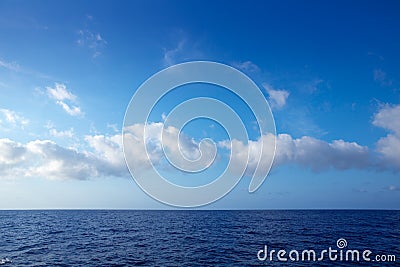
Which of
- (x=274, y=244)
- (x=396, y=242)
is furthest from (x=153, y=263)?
(x=396, y=242)

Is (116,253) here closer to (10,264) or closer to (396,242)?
(10,264)

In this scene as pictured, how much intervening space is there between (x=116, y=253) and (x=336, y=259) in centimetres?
2654

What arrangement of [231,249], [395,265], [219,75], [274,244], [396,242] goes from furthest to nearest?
1. [396,242]
2. [274,244]
3. [231,249]
4. [395,265]
5. [219,75]

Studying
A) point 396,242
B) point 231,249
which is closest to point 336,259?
point 231,249

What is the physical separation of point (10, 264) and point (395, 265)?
1606 inches

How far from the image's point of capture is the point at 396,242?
42.5m

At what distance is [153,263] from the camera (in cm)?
2897

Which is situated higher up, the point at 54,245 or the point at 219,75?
the point at 219,75

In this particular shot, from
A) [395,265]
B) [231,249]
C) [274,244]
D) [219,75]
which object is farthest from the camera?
[274,244]

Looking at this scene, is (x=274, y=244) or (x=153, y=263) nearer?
(x=153, y=263)

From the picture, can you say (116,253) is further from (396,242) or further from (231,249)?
(396,242)

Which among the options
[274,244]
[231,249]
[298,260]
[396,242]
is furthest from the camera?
→ [396,242]

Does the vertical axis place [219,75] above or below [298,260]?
above

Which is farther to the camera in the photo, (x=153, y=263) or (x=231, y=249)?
(x=231, y=249)
